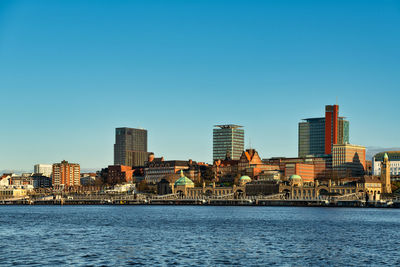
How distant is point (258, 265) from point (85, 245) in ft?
59.3

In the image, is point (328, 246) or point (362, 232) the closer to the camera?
point (328, 246)

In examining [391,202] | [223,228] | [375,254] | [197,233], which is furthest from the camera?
[391,202]

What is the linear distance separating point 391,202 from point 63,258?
483 ft

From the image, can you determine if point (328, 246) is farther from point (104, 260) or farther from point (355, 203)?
point (355, 203)

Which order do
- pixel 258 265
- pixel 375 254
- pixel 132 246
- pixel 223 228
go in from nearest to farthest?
pixel 258 265 < pixel 375 254 < pixel 132 246 < pixel 223 228

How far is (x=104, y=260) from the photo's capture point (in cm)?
5016

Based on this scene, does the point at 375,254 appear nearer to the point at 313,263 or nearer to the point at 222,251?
the point at 313,263

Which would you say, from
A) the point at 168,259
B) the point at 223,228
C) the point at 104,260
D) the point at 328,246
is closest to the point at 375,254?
the point at 328,246

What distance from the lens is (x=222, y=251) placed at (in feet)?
184

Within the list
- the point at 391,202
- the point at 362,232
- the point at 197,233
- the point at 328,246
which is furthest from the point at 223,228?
the point at 391,202

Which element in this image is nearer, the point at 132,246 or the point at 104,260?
the point at 104,260

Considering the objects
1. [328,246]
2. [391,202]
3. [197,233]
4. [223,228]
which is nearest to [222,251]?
[328,246]

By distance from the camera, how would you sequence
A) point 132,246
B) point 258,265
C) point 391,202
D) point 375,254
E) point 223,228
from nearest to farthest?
point 258,265
point 375,254
point 132,246
point 223,228
point 391,202

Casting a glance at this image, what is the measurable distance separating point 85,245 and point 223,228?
26814 millimetres
